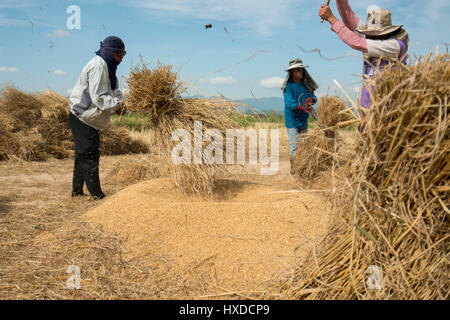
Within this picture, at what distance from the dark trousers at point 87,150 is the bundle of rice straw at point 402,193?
3587 mm

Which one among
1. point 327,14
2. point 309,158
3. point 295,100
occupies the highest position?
point 327,14

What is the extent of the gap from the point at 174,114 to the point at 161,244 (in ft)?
5.15

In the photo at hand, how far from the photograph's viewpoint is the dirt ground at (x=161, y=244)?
8.77ft

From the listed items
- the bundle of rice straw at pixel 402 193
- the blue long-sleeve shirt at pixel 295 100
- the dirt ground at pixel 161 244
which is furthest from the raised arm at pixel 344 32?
the blue long-sleeve shirt at pixel 295 100

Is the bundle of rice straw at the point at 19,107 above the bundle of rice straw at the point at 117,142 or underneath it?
above

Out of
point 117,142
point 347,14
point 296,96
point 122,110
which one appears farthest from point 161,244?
point 117,142

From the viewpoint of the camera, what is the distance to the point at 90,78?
4.45m

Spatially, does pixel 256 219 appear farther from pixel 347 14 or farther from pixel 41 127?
pixel 41 127

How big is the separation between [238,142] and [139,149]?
570 cm

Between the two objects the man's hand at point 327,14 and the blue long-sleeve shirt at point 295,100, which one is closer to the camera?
the man's hand at point 327,14

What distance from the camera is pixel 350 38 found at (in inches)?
126

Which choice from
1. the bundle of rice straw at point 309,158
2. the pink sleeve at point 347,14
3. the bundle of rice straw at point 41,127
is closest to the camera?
the pink sleeve at point 347,14

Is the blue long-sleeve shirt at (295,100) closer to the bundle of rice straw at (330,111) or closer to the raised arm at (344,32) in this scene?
the bundle of rice straw at (330,111)

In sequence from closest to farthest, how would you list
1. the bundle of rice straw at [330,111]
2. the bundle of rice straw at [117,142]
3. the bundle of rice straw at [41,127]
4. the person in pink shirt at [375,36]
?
1. the person in pink shirt at [375,36]
2. the bundle of rice straw at [330,111]
3. the bundle of rice straw at [41,127]
4. the bundle of rice straw at [117,142]
